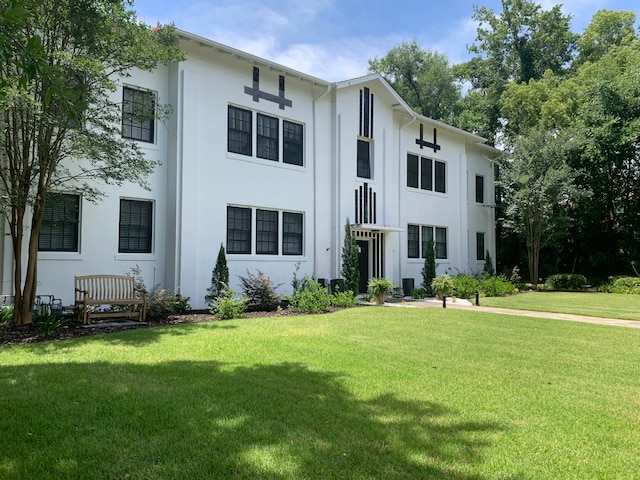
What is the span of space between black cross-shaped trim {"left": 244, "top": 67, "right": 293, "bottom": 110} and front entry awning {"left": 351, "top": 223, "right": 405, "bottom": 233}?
4797mm

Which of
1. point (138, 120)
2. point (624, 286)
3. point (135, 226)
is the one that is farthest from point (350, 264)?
point (624, 286)

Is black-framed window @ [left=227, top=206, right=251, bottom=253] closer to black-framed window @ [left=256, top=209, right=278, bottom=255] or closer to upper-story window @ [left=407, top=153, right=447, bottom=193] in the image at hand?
black-framed window @ [left=256, top=209, right=278, bottom=255]

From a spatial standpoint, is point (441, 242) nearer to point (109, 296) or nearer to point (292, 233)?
point (292, 233)

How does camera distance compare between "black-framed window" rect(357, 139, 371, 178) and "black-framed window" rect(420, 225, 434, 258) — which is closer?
"black-framed window" rect(357, 139, 371, 178)

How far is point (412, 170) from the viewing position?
19812 millimetres

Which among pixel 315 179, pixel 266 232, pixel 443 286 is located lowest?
pixel 443 286

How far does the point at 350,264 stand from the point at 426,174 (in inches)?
280

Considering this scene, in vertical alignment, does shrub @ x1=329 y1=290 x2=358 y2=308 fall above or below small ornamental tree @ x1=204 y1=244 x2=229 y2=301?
below

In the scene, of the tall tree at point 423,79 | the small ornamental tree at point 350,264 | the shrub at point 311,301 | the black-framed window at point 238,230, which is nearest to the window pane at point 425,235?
the small ornamental tree at point 350,264

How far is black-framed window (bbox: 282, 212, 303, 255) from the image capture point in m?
15.3

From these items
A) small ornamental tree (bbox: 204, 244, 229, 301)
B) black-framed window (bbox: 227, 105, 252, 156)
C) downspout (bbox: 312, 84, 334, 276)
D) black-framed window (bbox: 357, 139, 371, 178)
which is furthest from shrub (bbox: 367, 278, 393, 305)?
black-framed window (bbox: 227, 105, 252, 156)

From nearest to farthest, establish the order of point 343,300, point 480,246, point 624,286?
point 343,300
point 624,286
point 480,246

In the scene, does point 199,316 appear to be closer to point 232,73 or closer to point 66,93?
point 232,73

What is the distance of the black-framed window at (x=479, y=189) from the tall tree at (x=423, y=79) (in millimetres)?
10743
